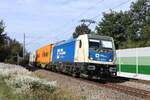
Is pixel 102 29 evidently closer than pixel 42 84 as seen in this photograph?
No

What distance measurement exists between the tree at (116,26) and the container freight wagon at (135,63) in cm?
3429

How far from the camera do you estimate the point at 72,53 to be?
31.9m

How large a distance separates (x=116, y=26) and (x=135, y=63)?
42692 mm

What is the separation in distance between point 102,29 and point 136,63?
41.1 metres

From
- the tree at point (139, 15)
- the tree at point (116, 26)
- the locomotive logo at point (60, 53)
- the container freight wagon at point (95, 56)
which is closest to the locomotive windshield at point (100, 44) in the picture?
the container freight wagon at point (95, 56)

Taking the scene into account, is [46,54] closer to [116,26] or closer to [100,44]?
[100,44]

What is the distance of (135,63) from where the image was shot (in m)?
33.2

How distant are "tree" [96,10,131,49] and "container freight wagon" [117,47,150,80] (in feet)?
113

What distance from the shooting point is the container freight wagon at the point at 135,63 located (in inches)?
1211

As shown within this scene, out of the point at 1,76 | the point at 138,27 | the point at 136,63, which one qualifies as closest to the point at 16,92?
the point at 1,76

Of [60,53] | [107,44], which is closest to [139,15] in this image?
[60,53]

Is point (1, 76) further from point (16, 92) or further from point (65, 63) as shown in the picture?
point (65, 63)

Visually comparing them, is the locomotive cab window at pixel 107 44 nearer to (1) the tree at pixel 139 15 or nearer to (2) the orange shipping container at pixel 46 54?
(2) the orange shipping container at pixel 46 54

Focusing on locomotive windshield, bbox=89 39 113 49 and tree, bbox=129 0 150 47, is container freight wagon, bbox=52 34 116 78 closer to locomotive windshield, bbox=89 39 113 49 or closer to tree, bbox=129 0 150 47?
locomotive windshield, bbox=89 39 113 49
